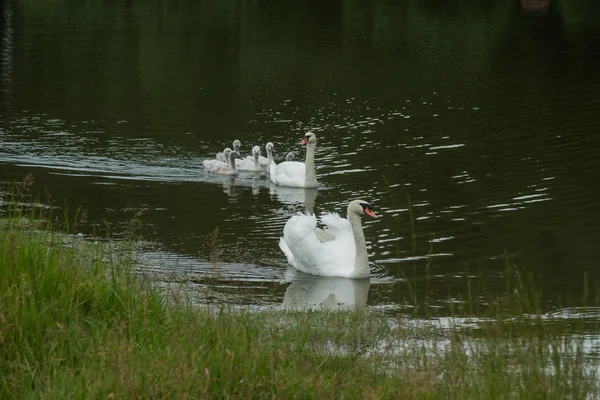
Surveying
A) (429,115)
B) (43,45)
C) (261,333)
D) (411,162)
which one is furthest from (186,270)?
(43,45)

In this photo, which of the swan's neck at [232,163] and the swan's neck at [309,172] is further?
the swan's neck at [232,163]

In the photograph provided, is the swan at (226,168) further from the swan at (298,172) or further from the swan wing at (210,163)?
the swan at (298,172)

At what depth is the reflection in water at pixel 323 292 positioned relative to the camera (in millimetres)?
11758

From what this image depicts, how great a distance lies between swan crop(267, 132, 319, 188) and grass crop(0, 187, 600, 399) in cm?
1091

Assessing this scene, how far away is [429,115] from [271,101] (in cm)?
397

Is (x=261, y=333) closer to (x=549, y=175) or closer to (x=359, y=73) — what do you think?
(x=549, y=175)

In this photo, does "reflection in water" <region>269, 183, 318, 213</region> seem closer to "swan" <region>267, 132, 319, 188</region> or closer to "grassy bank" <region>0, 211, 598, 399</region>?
"swan" <region>267, 132, 319, 188</region>

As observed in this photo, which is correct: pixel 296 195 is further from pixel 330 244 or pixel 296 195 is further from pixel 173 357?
pixel 173 357

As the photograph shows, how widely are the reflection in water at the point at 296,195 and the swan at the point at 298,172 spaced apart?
86 millimetres

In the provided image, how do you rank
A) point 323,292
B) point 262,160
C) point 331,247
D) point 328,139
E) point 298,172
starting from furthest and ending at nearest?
1. point 328,139
2. point 262,160
3. point 298,172
4. point 331,247
5. point 323,292

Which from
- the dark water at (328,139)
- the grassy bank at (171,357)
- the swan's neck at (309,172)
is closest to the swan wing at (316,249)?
the dark water at (328,139)

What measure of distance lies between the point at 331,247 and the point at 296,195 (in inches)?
186

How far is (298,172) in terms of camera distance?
1848cm

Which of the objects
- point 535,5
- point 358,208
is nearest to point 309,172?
point 358,208
